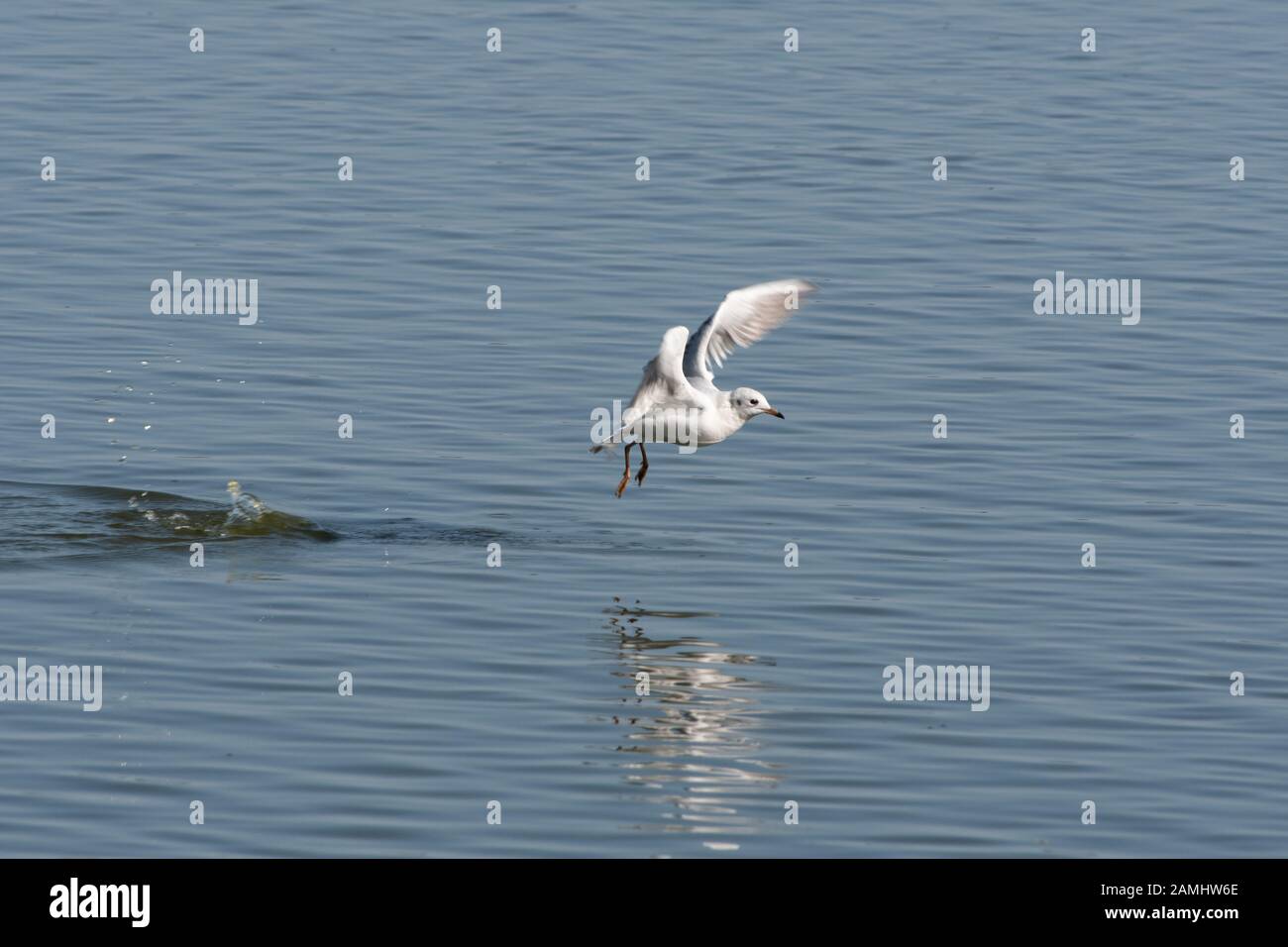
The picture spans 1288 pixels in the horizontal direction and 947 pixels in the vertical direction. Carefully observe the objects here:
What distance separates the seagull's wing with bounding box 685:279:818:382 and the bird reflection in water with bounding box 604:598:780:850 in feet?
7.52

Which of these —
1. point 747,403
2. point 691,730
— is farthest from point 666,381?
point 691,730

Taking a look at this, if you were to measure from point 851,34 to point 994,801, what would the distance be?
93.6ft

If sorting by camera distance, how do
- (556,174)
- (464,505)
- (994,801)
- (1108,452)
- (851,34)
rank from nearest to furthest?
(994,801) < (464,505) < (1108,452) < (556,174) < (851,34)

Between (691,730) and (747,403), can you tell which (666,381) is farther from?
(691,730)

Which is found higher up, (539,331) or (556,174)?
(556,174)

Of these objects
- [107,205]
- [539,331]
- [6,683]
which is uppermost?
[107,205]

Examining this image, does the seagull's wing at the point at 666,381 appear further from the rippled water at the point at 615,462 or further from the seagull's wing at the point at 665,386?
the rippled water at the point at 615,462

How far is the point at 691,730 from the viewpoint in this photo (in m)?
14.7

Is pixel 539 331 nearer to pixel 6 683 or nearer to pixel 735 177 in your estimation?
pixel 735 177

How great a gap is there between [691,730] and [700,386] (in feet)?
13.0

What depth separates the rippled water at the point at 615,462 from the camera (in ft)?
44.7
